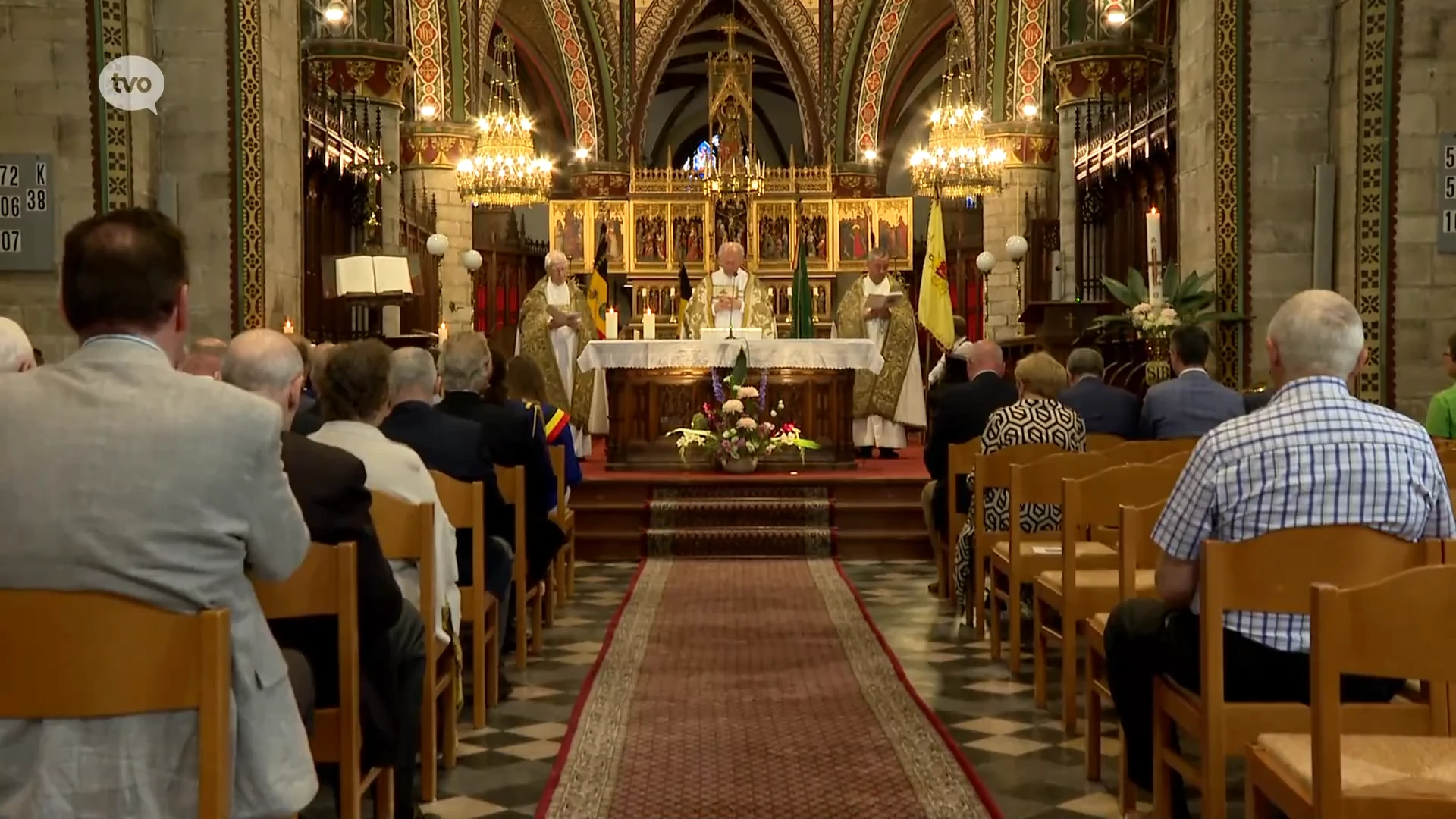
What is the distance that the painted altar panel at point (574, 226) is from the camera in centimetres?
2062

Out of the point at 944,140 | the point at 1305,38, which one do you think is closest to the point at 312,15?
the point at 944,140

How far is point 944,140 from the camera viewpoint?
17.6 metres

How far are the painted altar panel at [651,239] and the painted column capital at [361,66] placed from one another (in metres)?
5.21

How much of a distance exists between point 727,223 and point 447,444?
15416 mm

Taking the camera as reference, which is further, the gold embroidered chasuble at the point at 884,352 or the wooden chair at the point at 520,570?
the gold embroidered chasuble at the point at 884,352

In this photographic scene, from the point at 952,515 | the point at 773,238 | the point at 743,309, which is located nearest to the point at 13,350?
the point at 952,515

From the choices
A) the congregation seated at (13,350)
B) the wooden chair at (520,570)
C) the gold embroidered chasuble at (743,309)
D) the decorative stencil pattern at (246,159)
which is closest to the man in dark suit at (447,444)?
the wooden chair at (520,570)

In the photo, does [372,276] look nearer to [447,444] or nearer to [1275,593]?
[447,444]

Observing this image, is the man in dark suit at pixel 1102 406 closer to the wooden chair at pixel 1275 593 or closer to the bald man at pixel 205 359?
the bald man at pixel 205 359

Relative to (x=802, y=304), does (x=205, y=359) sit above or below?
below

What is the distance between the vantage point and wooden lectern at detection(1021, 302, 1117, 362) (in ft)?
42.6

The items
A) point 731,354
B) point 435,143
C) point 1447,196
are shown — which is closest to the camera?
point 1447,196

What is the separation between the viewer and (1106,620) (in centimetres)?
468

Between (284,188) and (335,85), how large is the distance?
520 cm
